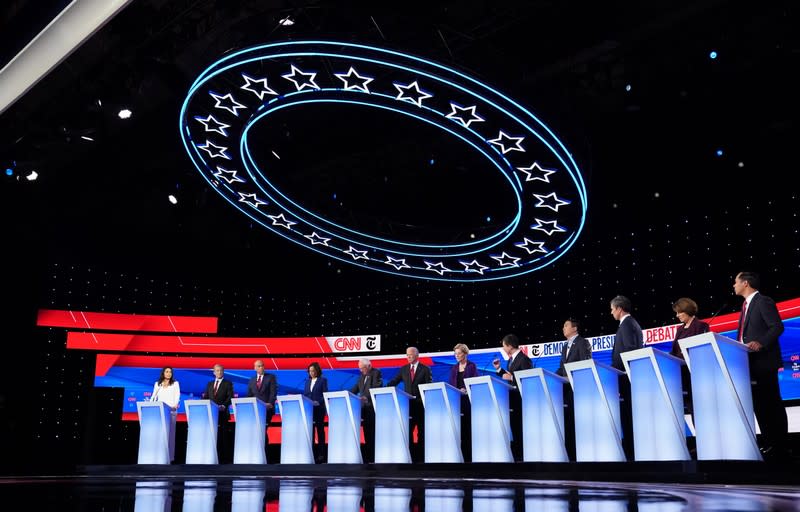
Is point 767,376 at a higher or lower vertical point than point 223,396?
lower

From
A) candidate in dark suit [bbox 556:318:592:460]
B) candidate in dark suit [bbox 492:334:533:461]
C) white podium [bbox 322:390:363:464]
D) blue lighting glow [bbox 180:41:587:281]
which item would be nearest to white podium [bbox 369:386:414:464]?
white podium [bbox 322:390:363:464]

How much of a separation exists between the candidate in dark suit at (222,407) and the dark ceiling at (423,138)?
12.8 feet

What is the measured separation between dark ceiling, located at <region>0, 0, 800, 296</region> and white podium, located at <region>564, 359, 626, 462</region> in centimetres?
322

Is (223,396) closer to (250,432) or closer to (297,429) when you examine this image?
(250,432)

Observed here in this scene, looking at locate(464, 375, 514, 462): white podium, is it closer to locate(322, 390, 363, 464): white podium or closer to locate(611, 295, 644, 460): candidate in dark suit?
locate(611, 295, 644, 460): candidate in dark suit

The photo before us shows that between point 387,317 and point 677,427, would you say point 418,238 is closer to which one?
point 387,317

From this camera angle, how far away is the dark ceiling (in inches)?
314

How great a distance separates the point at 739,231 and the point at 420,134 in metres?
5.23

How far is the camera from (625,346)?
19.7 ft

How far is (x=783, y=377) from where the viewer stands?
10.2m

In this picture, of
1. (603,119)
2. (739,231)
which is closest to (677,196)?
(739,231)

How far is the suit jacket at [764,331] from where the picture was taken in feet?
15.9

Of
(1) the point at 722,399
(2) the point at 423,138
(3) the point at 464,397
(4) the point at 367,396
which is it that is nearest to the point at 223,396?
(4) the point at 367,396

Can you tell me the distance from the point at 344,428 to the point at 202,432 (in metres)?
2.26
